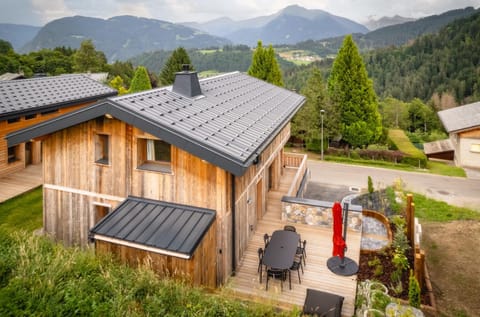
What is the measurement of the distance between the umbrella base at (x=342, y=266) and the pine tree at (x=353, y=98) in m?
23.7

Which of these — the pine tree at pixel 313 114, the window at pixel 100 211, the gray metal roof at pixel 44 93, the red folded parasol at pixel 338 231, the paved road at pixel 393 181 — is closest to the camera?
the red folded parasol at pixel 338 231

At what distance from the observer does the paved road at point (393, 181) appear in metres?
20.6

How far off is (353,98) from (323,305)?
89.6ft

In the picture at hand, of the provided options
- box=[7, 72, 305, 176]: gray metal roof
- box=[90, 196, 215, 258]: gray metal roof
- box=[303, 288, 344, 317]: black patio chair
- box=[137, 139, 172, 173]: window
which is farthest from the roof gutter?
box=[303, 288, 344, 317]: black patio chair

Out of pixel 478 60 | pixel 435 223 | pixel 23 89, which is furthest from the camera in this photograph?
pixel 478 60

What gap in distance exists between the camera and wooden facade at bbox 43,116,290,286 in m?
9.09

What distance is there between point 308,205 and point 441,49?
114 m

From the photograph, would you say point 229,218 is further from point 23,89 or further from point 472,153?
point 472,153

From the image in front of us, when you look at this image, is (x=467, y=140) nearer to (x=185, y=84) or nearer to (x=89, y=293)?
(x=185, y=84)

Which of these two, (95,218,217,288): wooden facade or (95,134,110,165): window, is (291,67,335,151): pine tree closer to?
(95,134,110,165): window

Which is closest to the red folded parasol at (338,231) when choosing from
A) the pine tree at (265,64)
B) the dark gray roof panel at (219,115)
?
the dark gray roof panel at (219,115)

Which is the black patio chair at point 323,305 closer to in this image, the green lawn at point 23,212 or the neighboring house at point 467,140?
the green lawn at point 23,212

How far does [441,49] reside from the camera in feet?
345

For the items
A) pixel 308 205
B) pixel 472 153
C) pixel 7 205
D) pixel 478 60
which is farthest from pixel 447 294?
pixel 478 60
